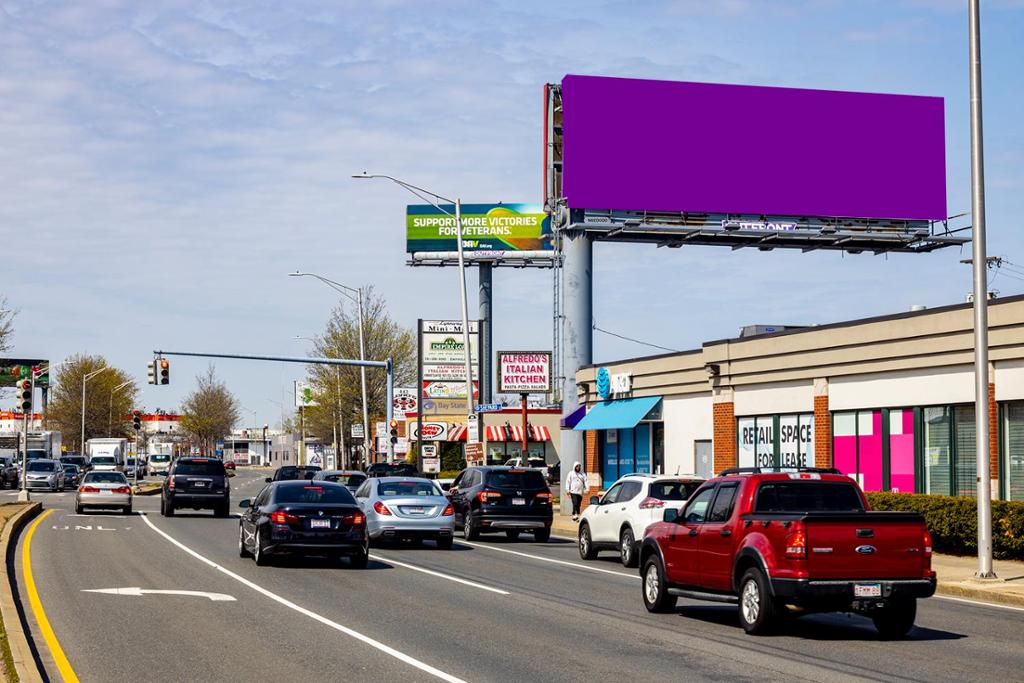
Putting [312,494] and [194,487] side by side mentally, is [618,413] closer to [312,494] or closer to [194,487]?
[194,487]

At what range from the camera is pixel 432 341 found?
210 ft

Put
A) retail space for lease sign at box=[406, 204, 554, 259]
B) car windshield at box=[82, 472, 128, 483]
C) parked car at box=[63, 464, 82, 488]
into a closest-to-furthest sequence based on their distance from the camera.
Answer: car windshield at box=[82, 472, 128, 483], parked car at box=[63, 464, 82, 488], retail space for lease sign at box=[406, 204, 554, 259]

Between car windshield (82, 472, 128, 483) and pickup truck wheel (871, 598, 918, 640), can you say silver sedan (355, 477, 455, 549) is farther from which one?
car windshield (82, 472, 128, 483)

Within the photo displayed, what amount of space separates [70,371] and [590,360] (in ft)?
316

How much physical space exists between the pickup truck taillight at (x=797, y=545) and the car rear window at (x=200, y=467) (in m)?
31.1

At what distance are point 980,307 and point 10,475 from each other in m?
67.5

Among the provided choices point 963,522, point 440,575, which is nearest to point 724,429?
point 963,522

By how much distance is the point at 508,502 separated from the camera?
33312 mm

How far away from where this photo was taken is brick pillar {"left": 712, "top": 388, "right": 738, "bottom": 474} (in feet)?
127

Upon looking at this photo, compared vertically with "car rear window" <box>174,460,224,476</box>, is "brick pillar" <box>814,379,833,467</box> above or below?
above

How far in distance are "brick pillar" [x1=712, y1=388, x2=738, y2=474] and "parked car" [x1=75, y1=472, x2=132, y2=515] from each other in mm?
19367

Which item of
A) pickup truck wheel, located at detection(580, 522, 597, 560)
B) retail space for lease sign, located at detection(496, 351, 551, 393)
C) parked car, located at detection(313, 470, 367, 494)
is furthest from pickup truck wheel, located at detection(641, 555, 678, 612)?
retail space for lease sign, located at detection(496, 351, 551, 393)

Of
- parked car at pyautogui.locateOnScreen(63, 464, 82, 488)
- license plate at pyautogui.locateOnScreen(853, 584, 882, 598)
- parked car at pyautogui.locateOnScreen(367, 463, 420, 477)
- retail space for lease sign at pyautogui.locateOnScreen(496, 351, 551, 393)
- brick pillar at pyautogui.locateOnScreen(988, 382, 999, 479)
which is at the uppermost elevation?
retail space for lease sign at pyautogui.locateOnScreen(496, 351, 551, 393)

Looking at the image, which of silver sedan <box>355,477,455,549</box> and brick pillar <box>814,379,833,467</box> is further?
brick pillar <box>814,379,833,467</box>
